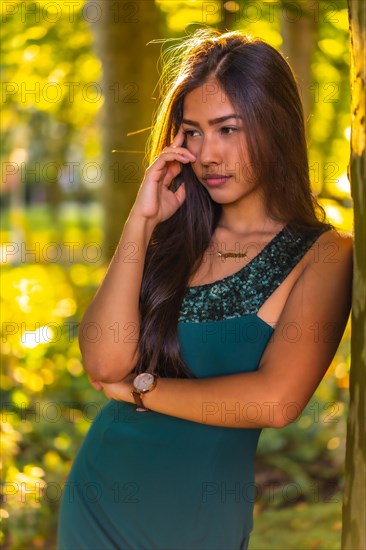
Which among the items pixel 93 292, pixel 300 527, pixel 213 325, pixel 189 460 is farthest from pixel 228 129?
pixel 93 292

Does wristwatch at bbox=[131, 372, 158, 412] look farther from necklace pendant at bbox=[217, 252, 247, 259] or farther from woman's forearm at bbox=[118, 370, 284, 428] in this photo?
necklace pendant at bbox=[217, 252, 247, 259]

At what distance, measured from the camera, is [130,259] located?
9.97 ft

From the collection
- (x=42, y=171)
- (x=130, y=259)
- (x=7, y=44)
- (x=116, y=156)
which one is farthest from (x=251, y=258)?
(x=42, y=171)

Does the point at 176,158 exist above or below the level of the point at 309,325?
above

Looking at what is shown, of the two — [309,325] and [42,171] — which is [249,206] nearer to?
[309,325]

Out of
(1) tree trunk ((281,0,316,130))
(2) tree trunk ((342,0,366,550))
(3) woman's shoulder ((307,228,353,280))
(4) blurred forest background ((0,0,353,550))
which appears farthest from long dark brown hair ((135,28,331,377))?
(1) tree trunk ((281,0,316,130))

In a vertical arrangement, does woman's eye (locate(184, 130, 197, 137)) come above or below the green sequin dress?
above

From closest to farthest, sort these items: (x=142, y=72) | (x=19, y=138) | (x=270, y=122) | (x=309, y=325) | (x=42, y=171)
Answer: (x=309, y=325) → (x=270, y=122) → (x=142, y=72) → (x=42, y=171) → (x=19, y=138)

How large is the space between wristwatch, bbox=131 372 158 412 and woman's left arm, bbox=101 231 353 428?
0.02 meters

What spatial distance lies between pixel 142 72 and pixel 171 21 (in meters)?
2.02

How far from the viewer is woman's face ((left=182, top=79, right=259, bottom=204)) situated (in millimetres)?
2959

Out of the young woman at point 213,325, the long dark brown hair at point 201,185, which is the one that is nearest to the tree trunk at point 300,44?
the long dark brown hair at point 201,185

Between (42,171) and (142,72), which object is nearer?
(142,72)

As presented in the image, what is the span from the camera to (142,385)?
2.93 m
